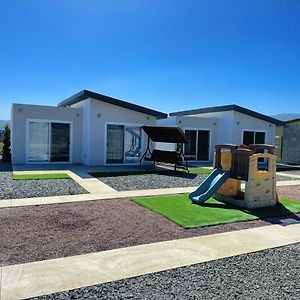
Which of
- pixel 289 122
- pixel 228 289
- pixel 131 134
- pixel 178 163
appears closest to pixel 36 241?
pixel 228 289

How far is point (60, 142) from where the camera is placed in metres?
16.6

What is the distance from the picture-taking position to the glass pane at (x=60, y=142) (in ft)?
53.9

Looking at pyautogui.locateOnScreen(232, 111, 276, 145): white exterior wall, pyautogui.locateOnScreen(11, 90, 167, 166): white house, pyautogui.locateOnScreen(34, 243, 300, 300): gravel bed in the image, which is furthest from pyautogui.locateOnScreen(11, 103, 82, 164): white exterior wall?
pyautogui.locateOnScreen(34, 243, 300, 300): gravel bed

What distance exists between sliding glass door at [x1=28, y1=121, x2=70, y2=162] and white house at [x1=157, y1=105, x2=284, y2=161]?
22.3ft

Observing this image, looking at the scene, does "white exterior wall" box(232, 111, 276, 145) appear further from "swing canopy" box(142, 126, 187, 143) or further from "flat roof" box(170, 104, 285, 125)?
"swing canopy" box(142, 126, 187, 143)

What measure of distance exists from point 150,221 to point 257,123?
54.9ft

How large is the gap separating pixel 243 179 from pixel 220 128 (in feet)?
42.8

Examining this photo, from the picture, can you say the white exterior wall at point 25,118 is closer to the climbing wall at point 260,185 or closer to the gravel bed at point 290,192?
the gravel bed at point 290,192

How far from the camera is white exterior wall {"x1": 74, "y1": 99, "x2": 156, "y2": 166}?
1614 cm

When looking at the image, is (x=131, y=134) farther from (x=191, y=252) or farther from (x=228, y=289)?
(x=228, y=289)

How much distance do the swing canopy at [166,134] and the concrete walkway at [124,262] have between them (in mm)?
9181

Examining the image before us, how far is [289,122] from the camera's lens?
23328 millimetres

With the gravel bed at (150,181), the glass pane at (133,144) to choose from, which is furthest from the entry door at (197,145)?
the gravel bed at (150,181)

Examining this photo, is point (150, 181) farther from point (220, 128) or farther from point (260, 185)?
point (220, 128)
